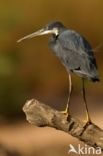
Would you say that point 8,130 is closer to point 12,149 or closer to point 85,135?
point 12,149

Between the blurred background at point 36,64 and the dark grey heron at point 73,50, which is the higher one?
the dark grey heron at point 73,50

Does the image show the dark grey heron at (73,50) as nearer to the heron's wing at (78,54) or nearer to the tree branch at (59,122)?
the heron's wing at (78,54)

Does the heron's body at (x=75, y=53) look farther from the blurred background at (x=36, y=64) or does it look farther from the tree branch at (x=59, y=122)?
the blurred background at (x=36, y=64)

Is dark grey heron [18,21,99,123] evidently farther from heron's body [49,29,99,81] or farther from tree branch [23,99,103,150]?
tree branch [23,99,103,150]

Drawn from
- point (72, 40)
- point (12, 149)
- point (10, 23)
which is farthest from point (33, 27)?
point (72, 40)

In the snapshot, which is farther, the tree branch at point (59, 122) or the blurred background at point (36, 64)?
the blurred background at point (36, 64)

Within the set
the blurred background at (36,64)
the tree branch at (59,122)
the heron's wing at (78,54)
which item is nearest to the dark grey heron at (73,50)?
the heron's wing at (78,54)
